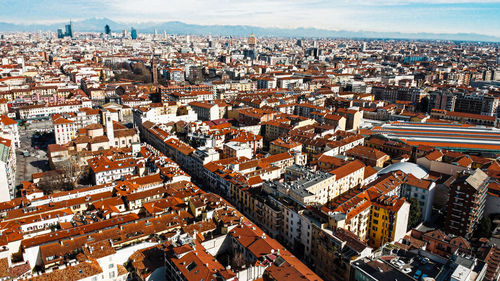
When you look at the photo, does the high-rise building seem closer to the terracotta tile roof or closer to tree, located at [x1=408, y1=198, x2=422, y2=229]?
tree, located at [x1=408, y1=198, x2=422, y2=229]

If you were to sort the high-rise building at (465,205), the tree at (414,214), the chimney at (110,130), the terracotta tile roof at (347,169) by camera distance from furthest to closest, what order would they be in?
the chimney at (110,130), the terracotta tile roof at (347,169), the tree at (414,214), the high-rise building at (465,205)

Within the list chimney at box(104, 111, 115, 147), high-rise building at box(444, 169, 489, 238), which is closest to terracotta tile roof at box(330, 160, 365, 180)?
high-rise building at box(444, 169, 489, 238)

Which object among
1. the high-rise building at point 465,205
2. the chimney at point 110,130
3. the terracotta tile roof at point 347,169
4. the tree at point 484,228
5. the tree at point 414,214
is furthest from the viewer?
the chimney at point 110,130

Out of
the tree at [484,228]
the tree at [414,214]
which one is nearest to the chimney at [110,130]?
the tree at [414,214]

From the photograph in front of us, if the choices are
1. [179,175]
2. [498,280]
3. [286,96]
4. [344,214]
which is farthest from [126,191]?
[286,96]

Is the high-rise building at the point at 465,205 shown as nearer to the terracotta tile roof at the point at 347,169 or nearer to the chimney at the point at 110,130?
the terracotta tile roof at the point at 347,169

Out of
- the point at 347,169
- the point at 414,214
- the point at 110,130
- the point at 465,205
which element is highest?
the point at 110,130

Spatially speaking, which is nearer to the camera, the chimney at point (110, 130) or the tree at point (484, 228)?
the tree at point (484, 228)

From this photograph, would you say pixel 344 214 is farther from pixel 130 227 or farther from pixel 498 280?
pixel 130 227

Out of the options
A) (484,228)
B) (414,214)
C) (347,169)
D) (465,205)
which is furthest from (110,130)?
(484,228)

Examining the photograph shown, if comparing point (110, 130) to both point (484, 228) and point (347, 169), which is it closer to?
point (347, 169)
